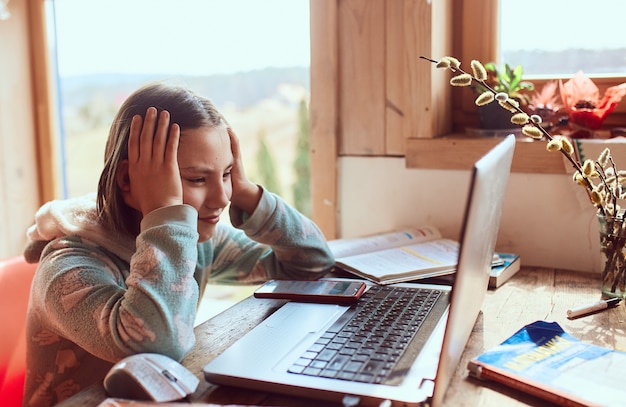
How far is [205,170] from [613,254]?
0.69m

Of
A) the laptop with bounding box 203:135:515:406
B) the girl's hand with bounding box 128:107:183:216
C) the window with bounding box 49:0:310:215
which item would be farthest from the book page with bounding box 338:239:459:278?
the window with bounding box 49:0:310:215

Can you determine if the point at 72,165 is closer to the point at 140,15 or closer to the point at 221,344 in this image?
the point at 140,15

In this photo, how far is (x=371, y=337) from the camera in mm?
898

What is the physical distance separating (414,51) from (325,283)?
0.63 metres

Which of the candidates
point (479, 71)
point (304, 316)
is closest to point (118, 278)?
point (304, 316)

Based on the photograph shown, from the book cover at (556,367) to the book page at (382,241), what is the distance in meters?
0.52

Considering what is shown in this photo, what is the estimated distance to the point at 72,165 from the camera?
2.15 meters

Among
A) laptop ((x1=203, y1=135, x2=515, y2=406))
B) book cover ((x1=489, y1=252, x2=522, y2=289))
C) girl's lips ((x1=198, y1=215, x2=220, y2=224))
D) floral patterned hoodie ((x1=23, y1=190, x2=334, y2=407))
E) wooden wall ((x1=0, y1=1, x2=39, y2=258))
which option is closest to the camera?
laptop ((x1=203, y1=135, x2=515, y2=406))

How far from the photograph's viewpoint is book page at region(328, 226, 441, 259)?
4.61 ft

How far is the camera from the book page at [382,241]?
1405 mm

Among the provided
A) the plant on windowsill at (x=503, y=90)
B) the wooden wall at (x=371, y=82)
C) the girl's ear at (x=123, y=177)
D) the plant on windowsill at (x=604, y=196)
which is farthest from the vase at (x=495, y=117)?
the girl's ear at (x=123, y=177)

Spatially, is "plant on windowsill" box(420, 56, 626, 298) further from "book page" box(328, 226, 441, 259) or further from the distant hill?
the distant hill

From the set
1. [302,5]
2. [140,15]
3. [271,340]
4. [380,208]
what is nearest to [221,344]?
[271,340]

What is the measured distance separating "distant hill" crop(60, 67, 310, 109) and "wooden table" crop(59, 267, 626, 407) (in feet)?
2.57
